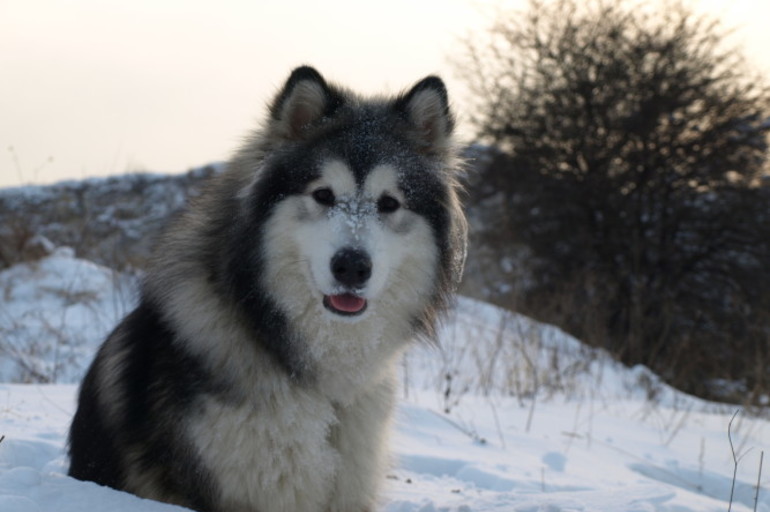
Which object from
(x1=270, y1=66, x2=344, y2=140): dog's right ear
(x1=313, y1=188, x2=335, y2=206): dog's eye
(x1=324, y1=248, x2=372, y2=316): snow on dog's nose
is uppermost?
(x1=270, y1=66, x2=344, y2=140): dog's right ear

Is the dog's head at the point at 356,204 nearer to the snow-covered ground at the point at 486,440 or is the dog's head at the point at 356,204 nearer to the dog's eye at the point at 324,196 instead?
the dog's eye at the point at 324,196

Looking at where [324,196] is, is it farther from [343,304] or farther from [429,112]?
[429,112]

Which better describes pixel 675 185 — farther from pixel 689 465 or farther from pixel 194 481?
pixel 194 481

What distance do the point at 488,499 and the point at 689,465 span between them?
2.15 metres

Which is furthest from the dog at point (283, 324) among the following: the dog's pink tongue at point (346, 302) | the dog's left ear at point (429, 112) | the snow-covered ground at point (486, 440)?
the snow-covered ground at point (486, 440)

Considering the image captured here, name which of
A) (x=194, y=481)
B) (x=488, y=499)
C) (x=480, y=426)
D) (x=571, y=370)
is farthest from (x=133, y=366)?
(x=571, y=370)

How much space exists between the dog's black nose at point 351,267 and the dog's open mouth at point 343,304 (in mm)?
92

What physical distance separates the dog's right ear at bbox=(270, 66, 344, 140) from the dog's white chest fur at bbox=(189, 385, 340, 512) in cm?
103

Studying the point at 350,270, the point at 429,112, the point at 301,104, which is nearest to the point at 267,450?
the point at 350,270

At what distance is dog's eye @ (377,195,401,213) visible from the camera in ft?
9.43

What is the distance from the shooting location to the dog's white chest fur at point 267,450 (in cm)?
257

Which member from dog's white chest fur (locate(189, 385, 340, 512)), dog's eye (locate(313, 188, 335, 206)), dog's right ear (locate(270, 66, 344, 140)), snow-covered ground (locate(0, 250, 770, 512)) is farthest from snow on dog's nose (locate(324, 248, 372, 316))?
snow-covered ground (locate(0, 250, 770, 512))

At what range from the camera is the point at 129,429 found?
274cm

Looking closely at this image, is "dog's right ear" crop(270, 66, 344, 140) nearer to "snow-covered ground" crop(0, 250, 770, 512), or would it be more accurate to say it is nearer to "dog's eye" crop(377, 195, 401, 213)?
"dog's eye" crop(377, 195, 401, 213)
